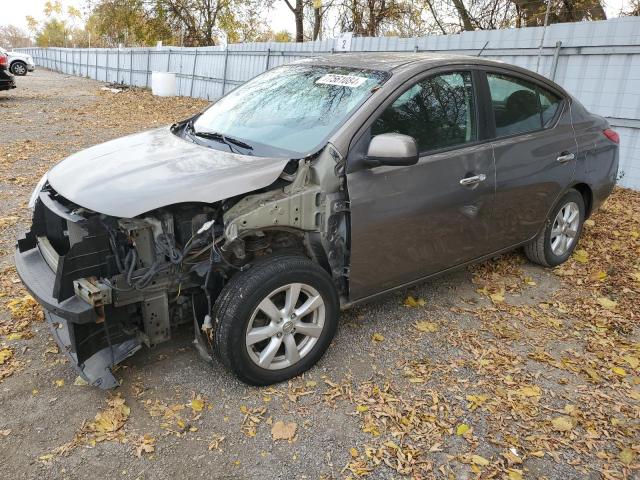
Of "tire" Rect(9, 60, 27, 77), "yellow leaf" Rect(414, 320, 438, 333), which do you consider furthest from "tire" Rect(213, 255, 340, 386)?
"tire" Rect(9, 60, 27, 77)

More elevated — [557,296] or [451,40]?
[451,40]

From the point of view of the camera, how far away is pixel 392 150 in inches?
115

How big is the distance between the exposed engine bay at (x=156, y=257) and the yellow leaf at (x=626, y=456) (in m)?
1.78

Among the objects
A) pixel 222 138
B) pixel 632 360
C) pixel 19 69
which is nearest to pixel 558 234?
pixel 632 360

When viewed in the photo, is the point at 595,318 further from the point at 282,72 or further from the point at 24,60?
the point at 24,60

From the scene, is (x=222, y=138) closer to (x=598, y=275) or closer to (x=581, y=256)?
(x=598, y=275)

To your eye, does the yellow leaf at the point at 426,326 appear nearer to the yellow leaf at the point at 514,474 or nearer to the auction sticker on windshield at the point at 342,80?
the yellow leaf at the point at 514,474

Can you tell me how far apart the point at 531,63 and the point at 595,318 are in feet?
17.9

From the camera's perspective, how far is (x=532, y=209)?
13.8 ft

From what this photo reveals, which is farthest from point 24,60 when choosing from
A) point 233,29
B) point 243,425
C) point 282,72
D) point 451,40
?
point 243,425

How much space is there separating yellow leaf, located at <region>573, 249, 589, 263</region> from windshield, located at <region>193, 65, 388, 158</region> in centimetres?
294

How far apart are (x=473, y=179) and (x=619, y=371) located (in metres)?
1.54

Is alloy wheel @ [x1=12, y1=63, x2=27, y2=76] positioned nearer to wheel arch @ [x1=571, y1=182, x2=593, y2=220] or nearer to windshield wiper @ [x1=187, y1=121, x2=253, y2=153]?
windshield wiper @ [x1=187, y1=121, x2=253, y2=153]

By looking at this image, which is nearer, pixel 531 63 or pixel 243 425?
pixel 243 425
